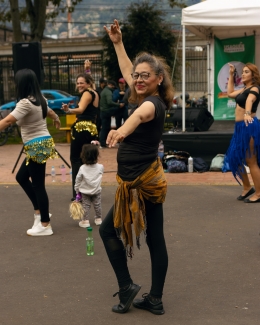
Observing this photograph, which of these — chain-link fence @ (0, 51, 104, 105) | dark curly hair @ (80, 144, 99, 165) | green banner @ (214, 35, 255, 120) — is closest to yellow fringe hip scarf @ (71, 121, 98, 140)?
dark curly hair @ (80, 144, 99, 165)

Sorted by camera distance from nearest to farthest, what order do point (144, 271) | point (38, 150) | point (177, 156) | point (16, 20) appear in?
point (144, 271)
point (38, 150)
point (177, 156)
point (16, 20)

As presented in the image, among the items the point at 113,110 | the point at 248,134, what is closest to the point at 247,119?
the point at 248,134

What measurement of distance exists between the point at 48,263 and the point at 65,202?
2837 millimetres

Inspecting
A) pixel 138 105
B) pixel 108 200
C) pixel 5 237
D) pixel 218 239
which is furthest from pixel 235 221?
pixel 138 105

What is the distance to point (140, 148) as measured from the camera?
4.26 meters

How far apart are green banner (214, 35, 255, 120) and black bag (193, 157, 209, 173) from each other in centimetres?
340

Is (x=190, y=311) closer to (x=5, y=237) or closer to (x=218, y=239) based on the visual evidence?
(x=218, y=239)

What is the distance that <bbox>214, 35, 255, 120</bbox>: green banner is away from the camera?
13.6 metres

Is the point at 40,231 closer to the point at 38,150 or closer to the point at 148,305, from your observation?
the point at 38,150

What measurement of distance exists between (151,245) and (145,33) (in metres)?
15.8

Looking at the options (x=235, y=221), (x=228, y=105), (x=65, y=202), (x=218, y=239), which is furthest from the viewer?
(x=228, y=105)

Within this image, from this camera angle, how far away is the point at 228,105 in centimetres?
→ 1393

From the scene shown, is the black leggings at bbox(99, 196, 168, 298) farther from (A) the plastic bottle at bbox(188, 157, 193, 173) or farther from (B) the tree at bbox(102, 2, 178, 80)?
(B) the tree at bbox(102, 2, 178, 80)

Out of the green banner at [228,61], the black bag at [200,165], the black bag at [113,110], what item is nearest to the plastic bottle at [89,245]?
the black bag at [200,165]
